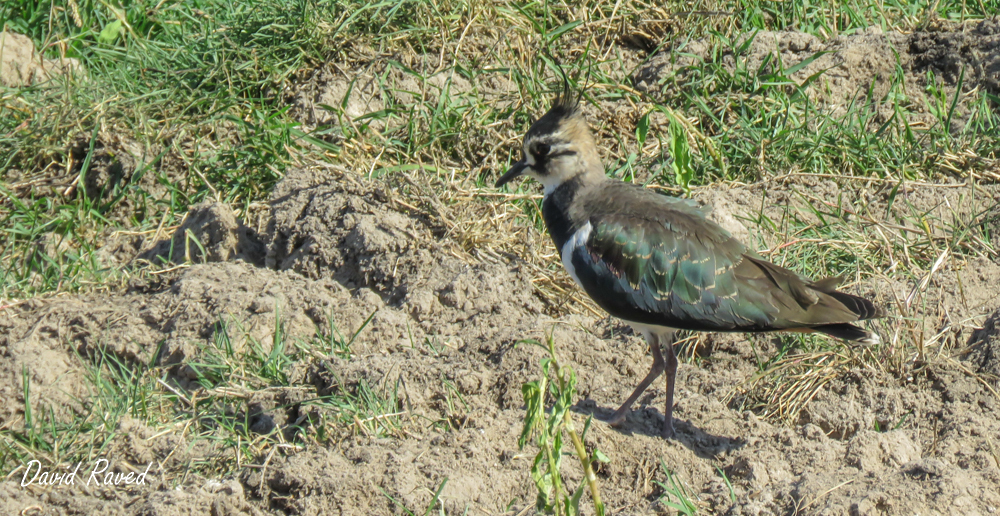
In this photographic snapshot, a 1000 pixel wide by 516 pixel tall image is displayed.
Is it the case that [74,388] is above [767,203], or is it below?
below

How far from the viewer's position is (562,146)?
4.91 meters

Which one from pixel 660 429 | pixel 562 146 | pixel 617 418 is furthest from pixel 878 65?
pixel 617 418

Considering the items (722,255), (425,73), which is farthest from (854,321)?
(425,73)

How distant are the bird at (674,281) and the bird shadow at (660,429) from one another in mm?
44

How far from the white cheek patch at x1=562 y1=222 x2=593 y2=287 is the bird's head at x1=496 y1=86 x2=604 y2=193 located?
0.45 m

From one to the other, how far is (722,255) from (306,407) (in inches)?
73.2

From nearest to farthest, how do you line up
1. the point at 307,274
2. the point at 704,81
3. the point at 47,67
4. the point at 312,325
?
the point at 312,325 < the point at 307,274 < the point at 704,81 < the point at 47,67

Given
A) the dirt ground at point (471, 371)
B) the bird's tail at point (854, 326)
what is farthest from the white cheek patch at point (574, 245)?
the bird's tail at point (854, 326)

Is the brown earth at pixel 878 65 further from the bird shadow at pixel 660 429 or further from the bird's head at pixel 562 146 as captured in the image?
the bird shadow at pixel 660 429

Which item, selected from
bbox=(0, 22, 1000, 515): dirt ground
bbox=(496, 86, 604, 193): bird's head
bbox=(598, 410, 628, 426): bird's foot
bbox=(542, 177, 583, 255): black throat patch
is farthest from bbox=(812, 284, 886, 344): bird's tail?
bbox=(496, 86, 604, 193): bird's head

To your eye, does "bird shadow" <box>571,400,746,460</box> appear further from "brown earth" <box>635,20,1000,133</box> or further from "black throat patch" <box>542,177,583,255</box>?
"brown earth" <box>635,20,1000,133</box>

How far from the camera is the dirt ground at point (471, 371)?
3.60 metres

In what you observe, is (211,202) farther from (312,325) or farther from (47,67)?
(47,67)

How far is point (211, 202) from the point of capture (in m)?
5.48
